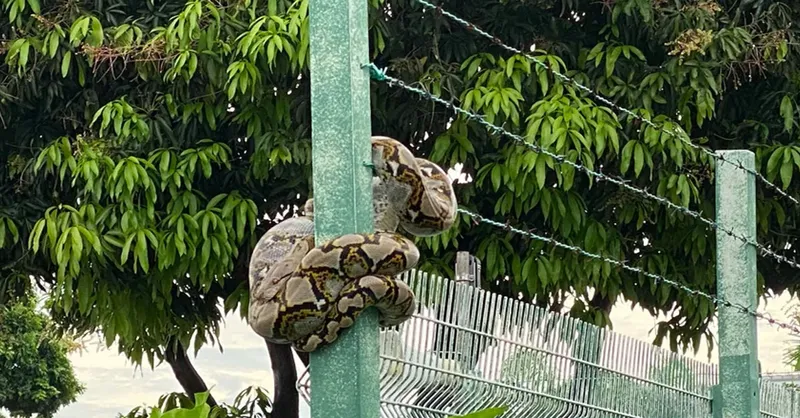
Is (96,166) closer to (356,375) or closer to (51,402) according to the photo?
(356,375)

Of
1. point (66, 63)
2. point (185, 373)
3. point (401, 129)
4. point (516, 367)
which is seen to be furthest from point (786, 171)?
point (185, 373)

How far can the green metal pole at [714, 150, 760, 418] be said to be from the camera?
416 cm

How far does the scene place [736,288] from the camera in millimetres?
4195

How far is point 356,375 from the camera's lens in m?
2.32

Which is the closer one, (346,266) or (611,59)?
(346,266)

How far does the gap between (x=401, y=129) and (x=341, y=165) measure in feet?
13.4

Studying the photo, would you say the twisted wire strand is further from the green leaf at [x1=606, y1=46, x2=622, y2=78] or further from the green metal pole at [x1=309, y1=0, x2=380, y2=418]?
the green leaf at [x1=606, y1=46, x2=622, y2=78]

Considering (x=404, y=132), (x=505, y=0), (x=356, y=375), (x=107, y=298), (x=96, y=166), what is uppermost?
(x=505, y=0)

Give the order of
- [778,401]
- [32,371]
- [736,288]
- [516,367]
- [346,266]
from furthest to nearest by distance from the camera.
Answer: [32,371] → [778,401] → [736,288] → [516,367] → [346,266]

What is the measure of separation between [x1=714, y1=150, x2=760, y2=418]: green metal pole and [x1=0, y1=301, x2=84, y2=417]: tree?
301 inches

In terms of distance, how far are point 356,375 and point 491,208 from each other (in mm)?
4205

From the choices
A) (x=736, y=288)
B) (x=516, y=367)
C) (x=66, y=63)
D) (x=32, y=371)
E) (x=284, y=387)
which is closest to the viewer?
(x=516, y=367)

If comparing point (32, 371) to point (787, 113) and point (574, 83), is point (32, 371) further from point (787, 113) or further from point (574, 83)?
point (574, 83)

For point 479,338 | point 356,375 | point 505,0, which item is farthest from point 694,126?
point 356,375
